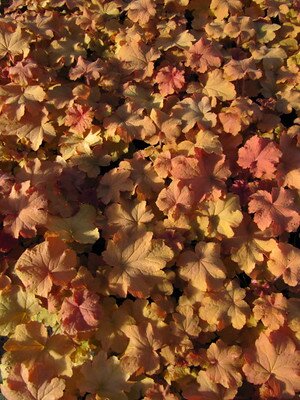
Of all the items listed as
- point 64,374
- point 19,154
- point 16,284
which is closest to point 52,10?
point 19,154

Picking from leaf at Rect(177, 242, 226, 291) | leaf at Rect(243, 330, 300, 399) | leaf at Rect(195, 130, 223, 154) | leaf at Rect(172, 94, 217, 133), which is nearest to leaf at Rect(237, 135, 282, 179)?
leaf at Rect(195, 130, 223, 154)

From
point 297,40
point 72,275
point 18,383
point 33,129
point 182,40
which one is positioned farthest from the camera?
point 297,40

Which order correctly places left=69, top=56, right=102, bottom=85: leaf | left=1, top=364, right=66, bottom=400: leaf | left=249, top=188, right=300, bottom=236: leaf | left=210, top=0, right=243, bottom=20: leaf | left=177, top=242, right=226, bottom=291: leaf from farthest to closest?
1. left=210, top=0, right=243, bottom=20: leaf
2. left=69, top=56, right=102, bottom=85: leaf
3. left=249, top=188, right=300, bottom=236: leaf
4. left=177, top=242, right=226, bottom=291: leaf
5. left=1, top=364, right=66, bottom=400: leaf

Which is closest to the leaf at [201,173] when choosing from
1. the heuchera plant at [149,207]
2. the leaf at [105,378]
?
the heuchera plant at [149,207]

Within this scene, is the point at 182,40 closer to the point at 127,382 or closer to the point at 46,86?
the point at 46,86

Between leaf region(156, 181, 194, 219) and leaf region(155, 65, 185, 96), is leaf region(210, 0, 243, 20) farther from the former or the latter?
leaf region(156, 181, 194, 219)

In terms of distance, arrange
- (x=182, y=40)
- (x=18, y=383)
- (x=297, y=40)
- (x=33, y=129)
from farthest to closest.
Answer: (x=297, y=40), (x=182, y=40), (x=33, y=129), (x=18, y=383)

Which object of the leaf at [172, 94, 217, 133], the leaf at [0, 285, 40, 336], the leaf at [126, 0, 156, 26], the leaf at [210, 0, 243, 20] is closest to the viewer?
the leaf at [0, 285, 40, 336]

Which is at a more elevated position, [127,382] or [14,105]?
[14,105]
